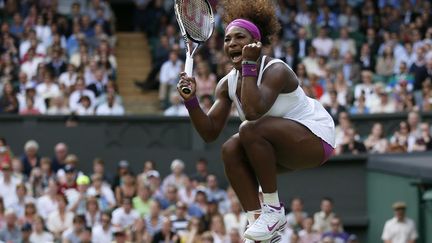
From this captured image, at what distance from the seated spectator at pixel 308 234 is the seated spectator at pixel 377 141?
7.95 feet

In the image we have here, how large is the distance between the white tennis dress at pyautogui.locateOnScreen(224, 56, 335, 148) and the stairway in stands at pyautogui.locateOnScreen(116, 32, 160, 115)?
38.7 feet

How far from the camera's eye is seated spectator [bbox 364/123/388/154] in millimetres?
17547

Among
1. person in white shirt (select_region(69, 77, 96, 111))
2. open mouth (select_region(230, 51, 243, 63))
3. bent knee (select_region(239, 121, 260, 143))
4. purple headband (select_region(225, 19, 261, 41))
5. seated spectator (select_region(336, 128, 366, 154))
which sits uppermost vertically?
purple headband (select_region(225, 19, 261, 41))

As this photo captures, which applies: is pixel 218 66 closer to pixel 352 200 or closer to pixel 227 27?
pixel 352 200

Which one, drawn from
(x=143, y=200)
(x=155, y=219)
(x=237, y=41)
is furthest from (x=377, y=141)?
(x=237, y=41)

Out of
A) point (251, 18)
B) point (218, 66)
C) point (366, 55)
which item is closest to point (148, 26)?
point (218, 66)

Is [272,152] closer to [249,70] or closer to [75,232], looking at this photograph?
[249,70]

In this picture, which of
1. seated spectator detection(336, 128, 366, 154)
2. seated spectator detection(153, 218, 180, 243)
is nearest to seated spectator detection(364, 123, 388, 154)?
seated spectator detection(336, 128, 366, 154)

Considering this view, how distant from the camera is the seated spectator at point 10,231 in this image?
49.3 feet

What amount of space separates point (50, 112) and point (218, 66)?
10.2 ft

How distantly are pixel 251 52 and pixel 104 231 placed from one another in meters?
7.54

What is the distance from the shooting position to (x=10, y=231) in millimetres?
15062

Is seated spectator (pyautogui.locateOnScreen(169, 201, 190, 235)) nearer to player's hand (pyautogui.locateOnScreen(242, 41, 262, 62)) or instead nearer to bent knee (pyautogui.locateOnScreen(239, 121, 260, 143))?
bent knee (pyautogui.locateOnScreen(239, 121, 260, 143))

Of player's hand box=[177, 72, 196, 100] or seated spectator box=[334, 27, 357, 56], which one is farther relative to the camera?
seated spectator box=[334, 27, 357, 56]
